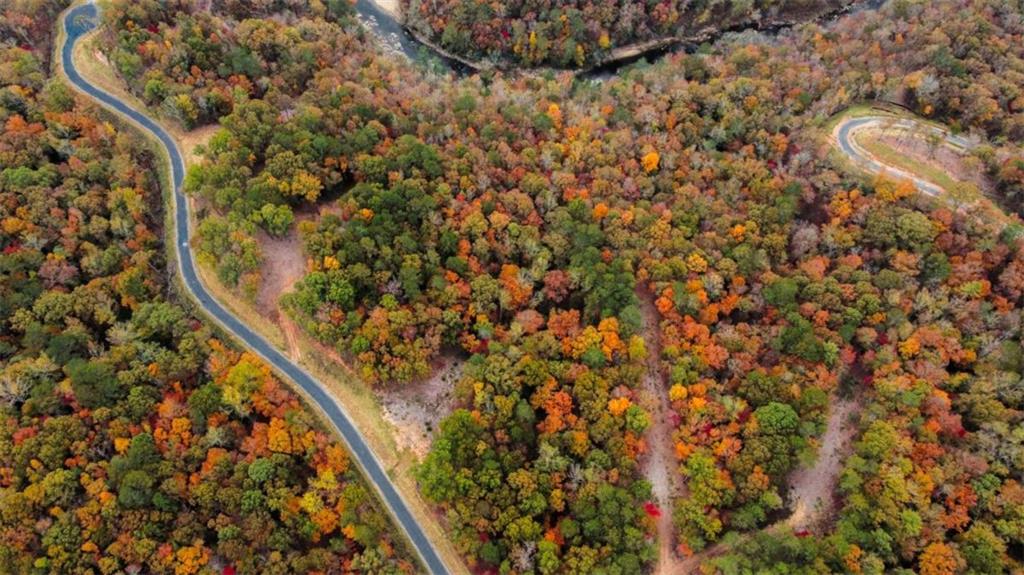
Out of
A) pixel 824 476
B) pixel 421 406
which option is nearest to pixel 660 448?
pixel 824 476

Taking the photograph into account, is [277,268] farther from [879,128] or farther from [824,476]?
[879,128]

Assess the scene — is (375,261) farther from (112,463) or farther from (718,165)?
(718,165)

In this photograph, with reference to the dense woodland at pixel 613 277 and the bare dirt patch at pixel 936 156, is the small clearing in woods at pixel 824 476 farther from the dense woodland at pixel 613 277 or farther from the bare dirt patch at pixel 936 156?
the bare dirt patch at pixel 936 156

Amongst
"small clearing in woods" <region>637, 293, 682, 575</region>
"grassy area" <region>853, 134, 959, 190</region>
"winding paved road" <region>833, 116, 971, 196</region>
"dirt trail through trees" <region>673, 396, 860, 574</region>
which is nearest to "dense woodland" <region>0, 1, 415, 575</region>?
"small clearing in woods" <region>637, 293, 682, 575</region>

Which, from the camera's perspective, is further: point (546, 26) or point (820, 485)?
point (546, 26)

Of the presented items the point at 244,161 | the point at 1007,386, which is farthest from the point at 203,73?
the point at 1007,386

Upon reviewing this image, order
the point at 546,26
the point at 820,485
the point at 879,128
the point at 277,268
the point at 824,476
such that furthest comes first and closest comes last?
the point at 546,26 < the point at 879,128 < the point at 277,268 < the point at 824,476 < the point at 820,485
